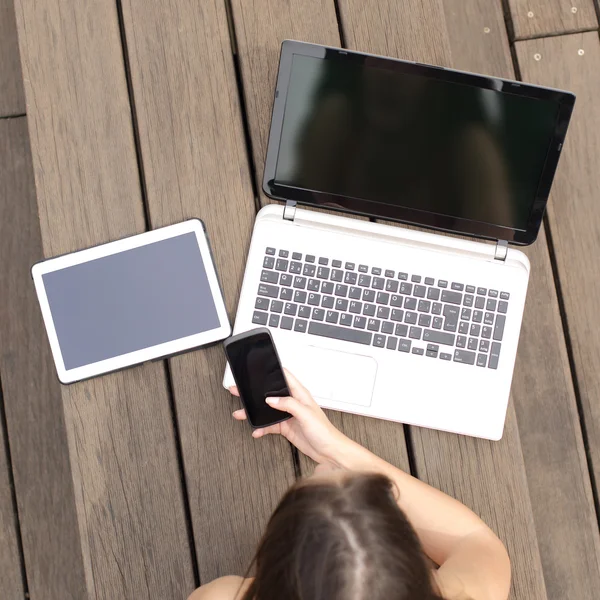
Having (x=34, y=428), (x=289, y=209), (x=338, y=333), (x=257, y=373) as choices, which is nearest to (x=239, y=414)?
(x=257, y=373)

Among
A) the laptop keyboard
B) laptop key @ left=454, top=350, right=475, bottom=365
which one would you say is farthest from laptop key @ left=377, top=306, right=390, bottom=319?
laptop key @ left=454, top=350, right=475, bottom=365

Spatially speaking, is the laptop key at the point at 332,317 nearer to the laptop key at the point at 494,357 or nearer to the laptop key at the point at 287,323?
the laptop key at the point at 287,323

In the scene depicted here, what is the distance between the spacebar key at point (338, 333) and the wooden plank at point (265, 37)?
19 centimetres

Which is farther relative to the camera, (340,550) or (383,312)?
(383,312)

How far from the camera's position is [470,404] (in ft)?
2.61

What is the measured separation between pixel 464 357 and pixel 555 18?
59cm

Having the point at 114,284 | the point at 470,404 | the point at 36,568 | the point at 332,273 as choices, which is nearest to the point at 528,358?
the point at 470,404

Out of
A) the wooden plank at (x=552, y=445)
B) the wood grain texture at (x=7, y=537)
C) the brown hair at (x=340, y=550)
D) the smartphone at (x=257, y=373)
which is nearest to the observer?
the brown hair at (x=340, y=550)

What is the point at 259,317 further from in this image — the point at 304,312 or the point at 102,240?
the point at 102,240

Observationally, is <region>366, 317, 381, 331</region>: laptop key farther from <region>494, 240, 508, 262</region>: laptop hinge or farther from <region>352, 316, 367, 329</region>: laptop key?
<region>494, 240, 508, 262</region>: laptop hinge

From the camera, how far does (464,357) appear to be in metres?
0.80

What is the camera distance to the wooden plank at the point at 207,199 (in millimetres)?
788

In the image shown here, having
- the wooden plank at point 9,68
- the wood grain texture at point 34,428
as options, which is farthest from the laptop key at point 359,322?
the wooden plank at point 9,68

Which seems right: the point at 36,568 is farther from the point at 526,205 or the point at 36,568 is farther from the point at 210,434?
the point at 526,205
